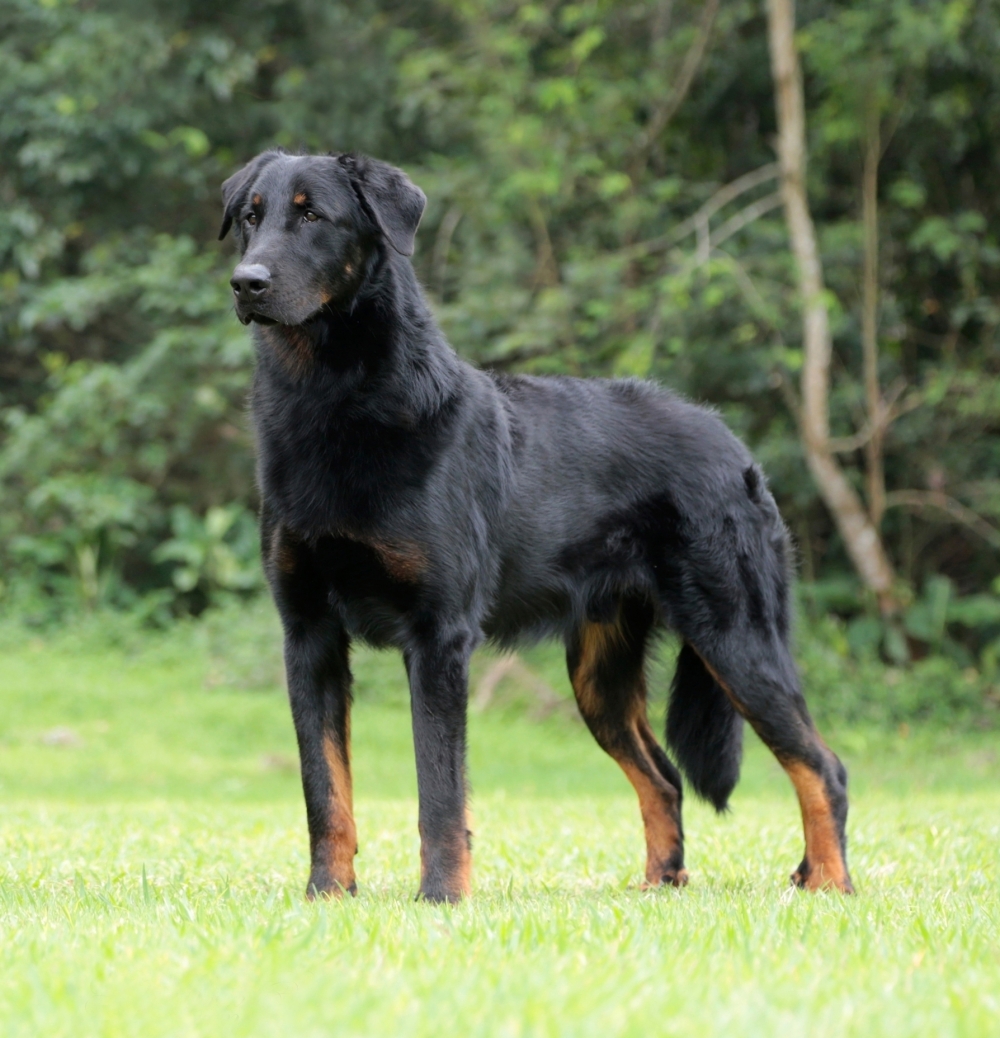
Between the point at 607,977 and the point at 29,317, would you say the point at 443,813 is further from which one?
the point at 29,317

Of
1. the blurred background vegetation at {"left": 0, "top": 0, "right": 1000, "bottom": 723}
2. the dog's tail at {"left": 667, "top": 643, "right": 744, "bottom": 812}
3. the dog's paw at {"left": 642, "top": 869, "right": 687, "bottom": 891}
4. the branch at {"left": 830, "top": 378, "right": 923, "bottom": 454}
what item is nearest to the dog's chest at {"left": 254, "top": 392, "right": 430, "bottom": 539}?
the dog's tail at {"left": 667, "top": 643, "right": 744, "bottom": 812}

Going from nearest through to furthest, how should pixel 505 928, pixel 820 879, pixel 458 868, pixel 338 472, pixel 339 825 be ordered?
pixel 505 928, pixel 458 868, pixel 338 472, pixel 339 825, pixel 820 879

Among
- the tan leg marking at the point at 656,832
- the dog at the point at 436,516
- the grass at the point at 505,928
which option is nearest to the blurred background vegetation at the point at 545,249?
the grass at the point at 505,928

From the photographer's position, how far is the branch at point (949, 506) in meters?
13.1

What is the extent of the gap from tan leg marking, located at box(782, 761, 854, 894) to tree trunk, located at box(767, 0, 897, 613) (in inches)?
297

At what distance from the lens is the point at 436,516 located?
168 inches

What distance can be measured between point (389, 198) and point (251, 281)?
630 millimetres

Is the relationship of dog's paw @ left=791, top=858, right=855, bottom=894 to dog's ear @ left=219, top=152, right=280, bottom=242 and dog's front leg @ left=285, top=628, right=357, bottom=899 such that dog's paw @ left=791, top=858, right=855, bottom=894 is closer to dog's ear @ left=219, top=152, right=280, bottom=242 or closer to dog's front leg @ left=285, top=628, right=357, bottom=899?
dog's front leg @ left=285, top=628, right=357, bottom=899

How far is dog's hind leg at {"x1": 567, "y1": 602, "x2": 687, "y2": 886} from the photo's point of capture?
5.34m

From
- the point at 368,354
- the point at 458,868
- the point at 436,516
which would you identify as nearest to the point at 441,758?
the point at 458,868

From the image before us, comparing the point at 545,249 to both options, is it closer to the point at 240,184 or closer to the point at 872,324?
the point at 872,324

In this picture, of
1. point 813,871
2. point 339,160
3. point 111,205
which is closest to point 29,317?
point 111,205

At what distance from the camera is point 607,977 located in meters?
2.70

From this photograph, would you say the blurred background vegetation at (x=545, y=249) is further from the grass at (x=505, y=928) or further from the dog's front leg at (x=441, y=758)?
the dog's front leg at (x=441, y=758)
